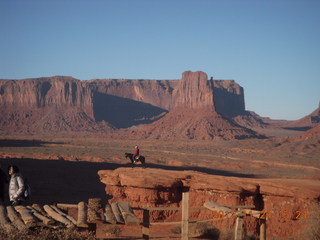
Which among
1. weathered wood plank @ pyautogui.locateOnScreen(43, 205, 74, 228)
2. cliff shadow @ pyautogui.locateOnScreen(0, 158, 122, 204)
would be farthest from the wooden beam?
cliff shadow @ pyautogui.locateOnScreen(0, 158, 122, 204)

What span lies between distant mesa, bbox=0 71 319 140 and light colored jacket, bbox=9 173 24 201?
75025 millimetres

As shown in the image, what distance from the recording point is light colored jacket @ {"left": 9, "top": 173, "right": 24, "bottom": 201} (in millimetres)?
8891

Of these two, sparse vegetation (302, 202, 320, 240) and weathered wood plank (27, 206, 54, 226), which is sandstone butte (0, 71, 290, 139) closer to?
sparse vegetation (302, 202, 320, 240)

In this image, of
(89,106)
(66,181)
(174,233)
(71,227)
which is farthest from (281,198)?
(89,106)

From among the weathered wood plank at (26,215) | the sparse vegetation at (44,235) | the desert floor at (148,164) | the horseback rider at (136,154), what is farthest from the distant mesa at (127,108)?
the sparse vegetation at (44,235)

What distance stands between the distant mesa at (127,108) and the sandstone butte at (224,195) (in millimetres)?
68330

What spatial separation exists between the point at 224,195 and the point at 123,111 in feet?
428

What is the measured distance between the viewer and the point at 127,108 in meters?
146

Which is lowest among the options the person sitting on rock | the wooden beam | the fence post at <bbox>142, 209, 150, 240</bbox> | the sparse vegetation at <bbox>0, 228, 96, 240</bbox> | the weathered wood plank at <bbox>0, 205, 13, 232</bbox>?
the fence post at <bbox>142, 209, 150, 240</bbox>

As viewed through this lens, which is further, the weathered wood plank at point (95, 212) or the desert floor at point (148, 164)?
the desert floor at point (148, 164)

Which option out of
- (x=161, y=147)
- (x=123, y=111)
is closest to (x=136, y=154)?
(x=161, y=147)

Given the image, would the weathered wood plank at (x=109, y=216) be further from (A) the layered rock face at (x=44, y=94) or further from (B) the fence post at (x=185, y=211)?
(A) the layered rock face at (x=44, y=94)

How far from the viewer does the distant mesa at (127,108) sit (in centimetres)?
9269

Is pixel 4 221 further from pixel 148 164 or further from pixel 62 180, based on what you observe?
pixel 148 164
